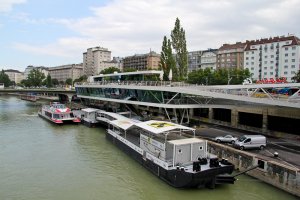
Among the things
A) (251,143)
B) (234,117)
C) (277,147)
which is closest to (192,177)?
(251,143)

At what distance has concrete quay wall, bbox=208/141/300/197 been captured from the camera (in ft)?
65.3

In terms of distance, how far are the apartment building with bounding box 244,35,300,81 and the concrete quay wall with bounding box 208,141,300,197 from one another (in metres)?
81.9

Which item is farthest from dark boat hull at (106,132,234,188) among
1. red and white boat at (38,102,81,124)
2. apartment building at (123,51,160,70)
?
apartment building at (123,51,160,70)

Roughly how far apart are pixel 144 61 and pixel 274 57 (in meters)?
89.6

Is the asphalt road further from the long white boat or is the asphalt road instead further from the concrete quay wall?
the long white boat

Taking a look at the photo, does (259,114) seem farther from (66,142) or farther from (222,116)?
(66,142)

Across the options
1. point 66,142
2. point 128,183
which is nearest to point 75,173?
point 128,183

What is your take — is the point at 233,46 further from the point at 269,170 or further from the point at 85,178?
the point at 85,178

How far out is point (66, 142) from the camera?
37406 mm

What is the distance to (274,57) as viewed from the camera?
104625 millimetres

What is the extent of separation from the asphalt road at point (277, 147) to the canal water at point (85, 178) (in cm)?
Result: 333

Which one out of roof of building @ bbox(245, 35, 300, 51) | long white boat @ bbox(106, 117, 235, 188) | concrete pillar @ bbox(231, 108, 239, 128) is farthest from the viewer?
roof of building @ bbox(245, 35, 300, 51)

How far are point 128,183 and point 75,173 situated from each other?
491cm

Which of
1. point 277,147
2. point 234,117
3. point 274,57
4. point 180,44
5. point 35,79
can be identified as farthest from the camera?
point 35,79
